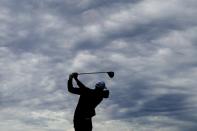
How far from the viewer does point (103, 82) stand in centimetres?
2961

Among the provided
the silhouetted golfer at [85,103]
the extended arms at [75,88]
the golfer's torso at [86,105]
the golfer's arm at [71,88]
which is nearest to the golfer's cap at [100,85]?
the silhouetted golfer at [85,103]

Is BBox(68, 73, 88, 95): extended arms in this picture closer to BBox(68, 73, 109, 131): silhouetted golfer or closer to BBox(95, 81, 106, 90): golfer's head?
BBox(68, 73, 109, 131): silhouetted golfer

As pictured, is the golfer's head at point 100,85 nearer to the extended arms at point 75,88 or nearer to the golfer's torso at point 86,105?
the golfer's torso at point 86,105

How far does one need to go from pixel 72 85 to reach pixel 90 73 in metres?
2.13

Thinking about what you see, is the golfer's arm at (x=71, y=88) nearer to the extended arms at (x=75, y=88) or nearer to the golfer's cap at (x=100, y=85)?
the extended arms at (x=75, y=88)

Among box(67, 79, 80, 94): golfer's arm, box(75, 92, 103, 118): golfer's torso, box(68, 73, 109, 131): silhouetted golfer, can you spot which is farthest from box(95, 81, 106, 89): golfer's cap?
box(67, 79, 80, 94): golfer's arm

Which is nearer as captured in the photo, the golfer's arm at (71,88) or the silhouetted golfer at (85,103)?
the golfer's arm at (71,88)

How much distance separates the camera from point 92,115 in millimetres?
29750

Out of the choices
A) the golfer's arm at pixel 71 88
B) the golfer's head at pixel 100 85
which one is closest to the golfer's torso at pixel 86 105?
the golfer's head at pixel 100 85

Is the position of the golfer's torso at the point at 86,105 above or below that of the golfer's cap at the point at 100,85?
below

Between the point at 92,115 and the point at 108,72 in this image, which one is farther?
the point at 108,72

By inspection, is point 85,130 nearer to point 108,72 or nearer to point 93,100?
point 93,100

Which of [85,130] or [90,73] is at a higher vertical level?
[90,73]

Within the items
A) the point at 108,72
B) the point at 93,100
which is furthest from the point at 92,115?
the point at 108,72
